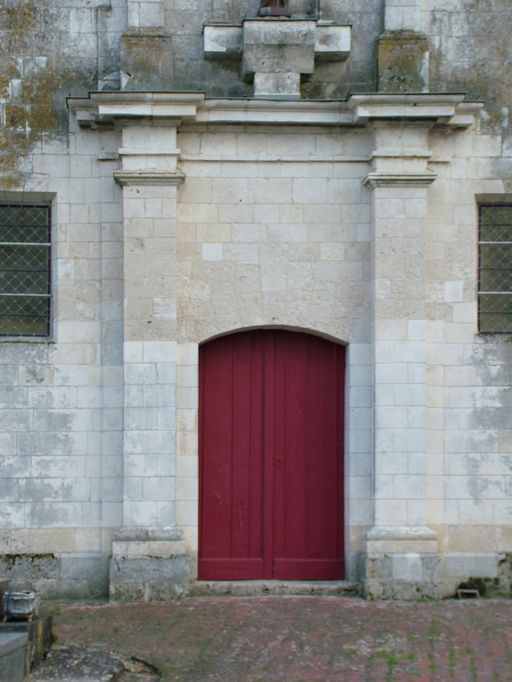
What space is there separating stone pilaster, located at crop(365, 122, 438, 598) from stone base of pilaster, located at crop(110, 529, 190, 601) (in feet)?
5.47

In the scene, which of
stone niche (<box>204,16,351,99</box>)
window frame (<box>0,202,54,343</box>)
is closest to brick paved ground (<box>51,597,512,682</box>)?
window frame (<box>0,202,54,343</box>)

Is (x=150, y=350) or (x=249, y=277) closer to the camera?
(x=150, y=350)

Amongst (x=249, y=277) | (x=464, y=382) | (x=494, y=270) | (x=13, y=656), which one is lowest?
(x=13, y=656)

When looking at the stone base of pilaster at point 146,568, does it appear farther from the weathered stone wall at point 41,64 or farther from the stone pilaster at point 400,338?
the weathered stone wall at point 41,64

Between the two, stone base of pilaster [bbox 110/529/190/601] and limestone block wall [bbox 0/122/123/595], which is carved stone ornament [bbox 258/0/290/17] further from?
stone base of pilaster [bbox 110/529/190/601]

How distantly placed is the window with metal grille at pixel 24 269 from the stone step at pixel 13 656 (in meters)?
3.59

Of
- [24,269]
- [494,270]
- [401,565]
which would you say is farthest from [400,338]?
[24,269]

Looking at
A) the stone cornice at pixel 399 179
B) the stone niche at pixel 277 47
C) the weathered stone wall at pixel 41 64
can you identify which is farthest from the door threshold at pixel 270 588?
the stone niche at pixel 277 47

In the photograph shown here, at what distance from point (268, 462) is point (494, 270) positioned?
271cm

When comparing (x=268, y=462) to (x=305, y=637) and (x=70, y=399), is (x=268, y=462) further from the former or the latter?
(x=305, y=637)

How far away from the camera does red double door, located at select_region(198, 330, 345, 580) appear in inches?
373

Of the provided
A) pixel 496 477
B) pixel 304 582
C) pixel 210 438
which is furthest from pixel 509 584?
pixel 210 438

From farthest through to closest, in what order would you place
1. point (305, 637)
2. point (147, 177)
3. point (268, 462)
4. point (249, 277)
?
A: point (268, 462)
point (249, 277)
point (147, 177)
point (305, 637)

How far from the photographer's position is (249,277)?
30.5 feet
